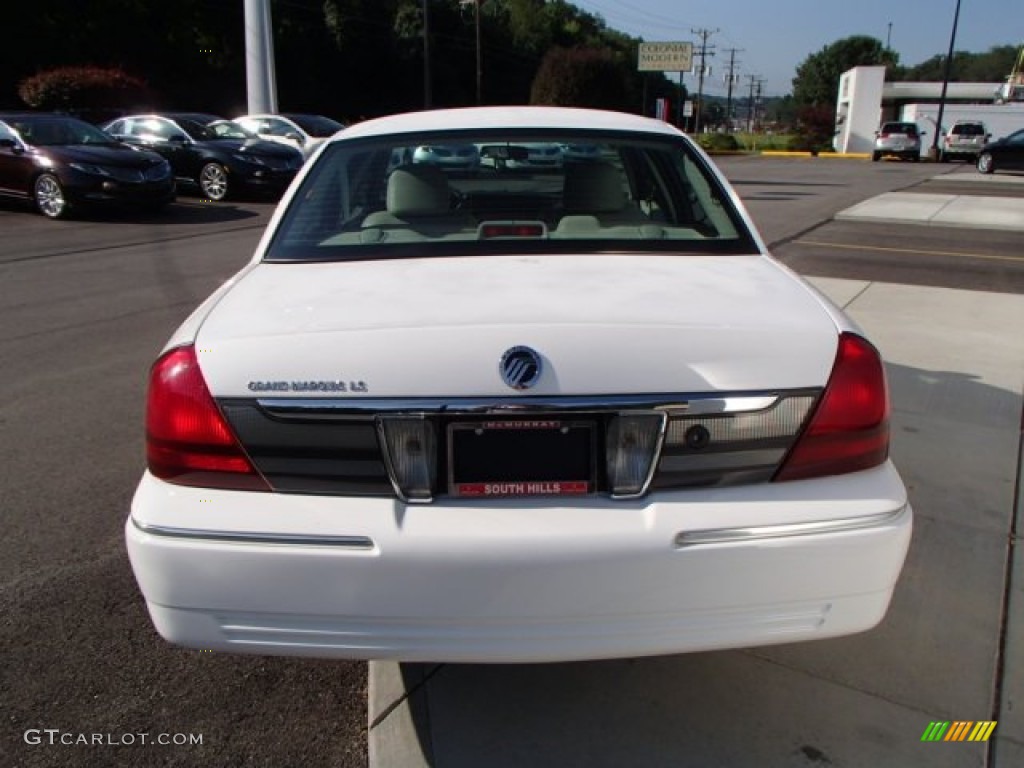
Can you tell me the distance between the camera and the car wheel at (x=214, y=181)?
52.2ft

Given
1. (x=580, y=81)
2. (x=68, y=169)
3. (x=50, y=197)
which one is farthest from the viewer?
(x=580, y=81)

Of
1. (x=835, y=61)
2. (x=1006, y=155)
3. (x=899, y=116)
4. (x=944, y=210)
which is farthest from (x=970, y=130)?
(x=835, y=61)

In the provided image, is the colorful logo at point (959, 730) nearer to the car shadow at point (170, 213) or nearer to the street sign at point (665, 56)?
the car shadow at point (170, 213)

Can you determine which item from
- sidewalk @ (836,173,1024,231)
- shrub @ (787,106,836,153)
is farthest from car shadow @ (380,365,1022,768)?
shrub @ (787,106,836,153)

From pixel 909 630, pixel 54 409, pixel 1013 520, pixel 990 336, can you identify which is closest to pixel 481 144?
pixel 909 630

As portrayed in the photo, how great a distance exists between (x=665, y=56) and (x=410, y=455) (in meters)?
57.6

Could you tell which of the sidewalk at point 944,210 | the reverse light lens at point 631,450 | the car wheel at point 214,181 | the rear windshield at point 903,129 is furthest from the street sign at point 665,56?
the reverse light lens at point 631,450

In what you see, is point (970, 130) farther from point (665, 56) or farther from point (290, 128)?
point (290, 128)

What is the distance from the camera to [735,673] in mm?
2627

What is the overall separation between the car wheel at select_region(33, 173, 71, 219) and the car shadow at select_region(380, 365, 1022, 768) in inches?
508

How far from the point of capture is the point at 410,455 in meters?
1.98

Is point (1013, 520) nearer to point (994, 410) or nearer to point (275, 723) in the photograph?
point (994, 410)

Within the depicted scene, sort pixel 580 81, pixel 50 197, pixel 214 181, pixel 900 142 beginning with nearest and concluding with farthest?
1. pixel 50 197
2. pixel 214 181
3. pixel 580 81
4. pixel 900 142

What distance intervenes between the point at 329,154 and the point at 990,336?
547 cm
